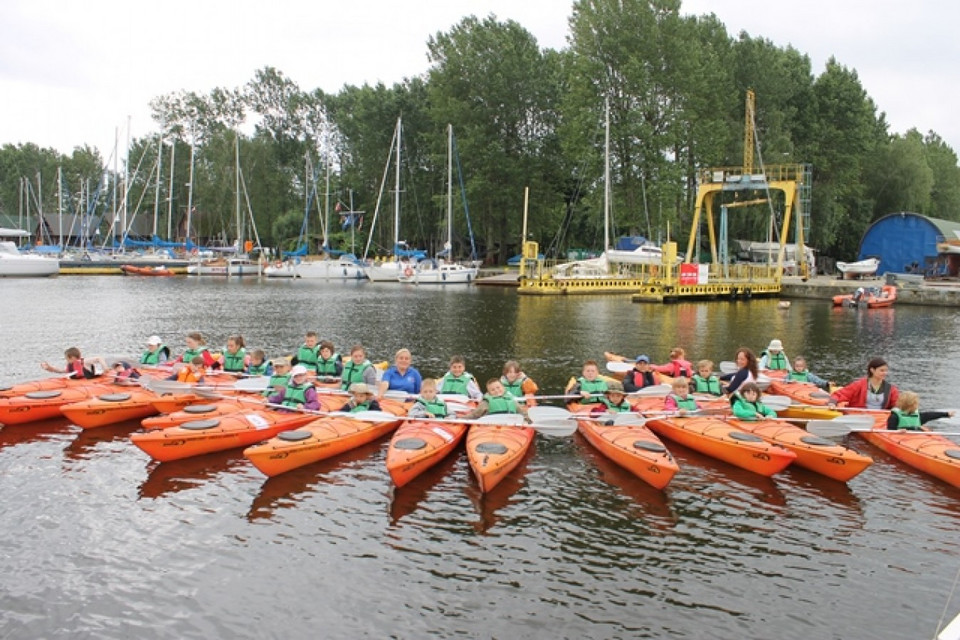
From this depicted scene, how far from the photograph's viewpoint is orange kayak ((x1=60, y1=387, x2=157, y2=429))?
44.8 ft

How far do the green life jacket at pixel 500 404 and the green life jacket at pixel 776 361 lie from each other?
328 inches

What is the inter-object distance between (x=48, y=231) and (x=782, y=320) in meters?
88.8

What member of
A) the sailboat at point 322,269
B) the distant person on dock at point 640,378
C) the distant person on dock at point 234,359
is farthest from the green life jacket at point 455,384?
the sailboat at point 322,269

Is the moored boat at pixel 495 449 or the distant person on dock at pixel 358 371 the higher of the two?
the distant person on dock at pixel 358 371

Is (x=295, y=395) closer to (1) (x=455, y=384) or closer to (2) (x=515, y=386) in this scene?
(1) (x=455, y=384)

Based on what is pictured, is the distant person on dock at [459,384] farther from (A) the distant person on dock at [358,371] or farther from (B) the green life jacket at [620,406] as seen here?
(B) the green life jacket at [620,406]

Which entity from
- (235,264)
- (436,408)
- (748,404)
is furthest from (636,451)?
(235,264)

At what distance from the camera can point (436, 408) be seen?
13250 mm

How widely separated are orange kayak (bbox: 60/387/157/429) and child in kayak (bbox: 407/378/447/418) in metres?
5.38

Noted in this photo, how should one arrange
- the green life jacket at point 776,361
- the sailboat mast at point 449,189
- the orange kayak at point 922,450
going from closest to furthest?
the orange kayak at point 922,450 < the green life jacket at point 776,361 < the sailboat mast at point 449,189

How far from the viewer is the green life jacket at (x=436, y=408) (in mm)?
13219

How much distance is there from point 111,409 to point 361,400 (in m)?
4.85

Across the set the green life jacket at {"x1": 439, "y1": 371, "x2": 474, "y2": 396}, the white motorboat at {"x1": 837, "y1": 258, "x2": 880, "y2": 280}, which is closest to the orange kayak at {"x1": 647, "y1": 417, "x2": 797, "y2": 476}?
the green life jacket at {"x1": 439, "y1": 371, "x2": 474, "y2": 396}

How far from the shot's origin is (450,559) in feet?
29.7
